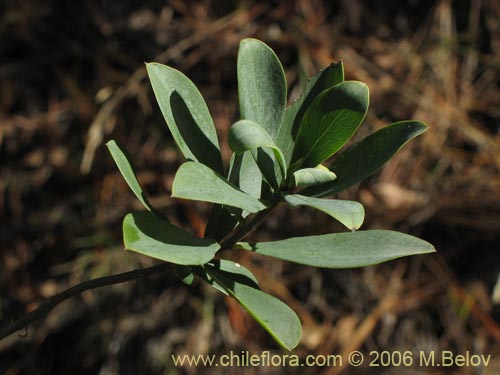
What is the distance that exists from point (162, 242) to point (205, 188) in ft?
0.19

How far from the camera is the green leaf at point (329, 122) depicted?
506 millimetres

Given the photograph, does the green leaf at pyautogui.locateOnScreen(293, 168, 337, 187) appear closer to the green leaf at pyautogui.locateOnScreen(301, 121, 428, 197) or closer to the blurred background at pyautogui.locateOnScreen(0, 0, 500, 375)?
the green leaf at pyautogui.locateOnScreen(301, 121, 428, 197)

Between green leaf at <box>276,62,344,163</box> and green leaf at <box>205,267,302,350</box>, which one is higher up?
green leaf at <box>276,62,344,163</box>

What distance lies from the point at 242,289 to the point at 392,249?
135mm

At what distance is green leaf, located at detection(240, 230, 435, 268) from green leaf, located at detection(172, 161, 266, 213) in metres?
0.06

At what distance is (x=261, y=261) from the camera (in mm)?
1688

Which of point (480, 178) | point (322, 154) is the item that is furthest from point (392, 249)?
point (480, 178)

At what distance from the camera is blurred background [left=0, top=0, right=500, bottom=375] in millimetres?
1645

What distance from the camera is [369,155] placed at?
0.54 meters

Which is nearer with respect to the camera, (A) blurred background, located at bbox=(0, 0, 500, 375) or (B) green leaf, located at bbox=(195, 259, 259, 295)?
(B) green leaf, located at bbox=(195, 259, 259, 295)

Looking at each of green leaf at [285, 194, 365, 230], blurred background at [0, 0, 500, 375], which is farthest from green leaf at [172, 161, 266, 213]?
blurred background at [0, 0, 500, 375]

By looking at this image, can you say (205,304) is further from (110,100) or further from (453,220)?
(453,220)

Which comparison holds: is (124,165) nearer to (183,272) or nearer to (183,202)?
(183,272)

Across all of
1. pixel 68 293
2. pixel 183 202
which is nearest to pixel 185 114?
pixel 68 293
